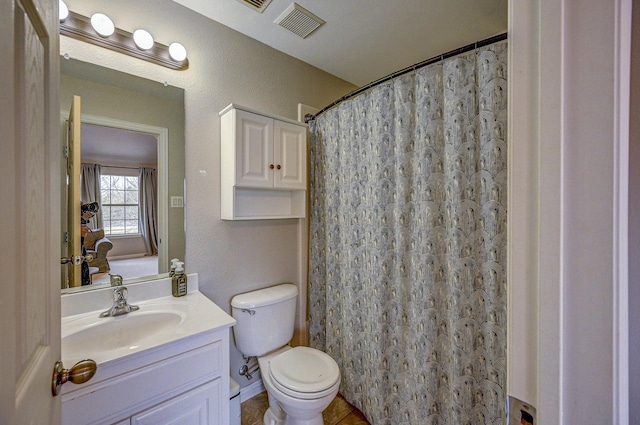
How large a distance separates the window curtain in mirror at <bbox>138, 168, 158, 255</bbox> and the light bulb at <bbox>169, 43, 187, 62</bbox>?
1.99 ft

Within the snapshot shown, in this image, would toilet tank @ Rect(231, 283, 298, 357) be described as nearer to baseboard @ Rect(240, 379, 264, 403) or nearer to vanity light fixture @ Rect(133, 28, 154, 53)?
baseboard @ Rect(240, 379, 264, 403)

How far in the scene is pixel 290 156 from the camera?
5.92ft

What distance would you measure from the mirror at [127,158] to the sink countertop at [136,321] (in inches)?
2.6

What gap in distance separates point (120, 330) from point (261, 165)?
1067 millimetres

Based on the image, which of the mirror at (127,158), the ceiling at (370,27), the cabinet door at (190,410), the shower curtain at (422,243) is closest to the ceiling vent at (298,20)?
the ceiling at (370,27)

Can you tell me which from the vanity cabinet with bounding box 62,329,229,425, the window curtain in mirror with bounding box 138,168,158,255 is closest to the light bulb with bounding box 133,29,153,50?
the window curtain in mirror with bounding box 138,168,158,255

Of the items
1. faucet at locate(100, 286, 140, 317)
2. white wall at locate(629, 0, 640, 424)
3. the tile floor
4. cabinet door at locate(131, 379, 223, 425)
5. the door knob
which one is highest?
white wall at locate(629, 0, 640, 424)

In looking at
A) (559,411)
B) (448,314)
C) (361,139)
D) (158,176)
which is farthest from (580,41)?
(158,176)

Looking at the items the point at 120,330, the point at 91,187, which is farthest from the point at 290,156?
the point at 120,330

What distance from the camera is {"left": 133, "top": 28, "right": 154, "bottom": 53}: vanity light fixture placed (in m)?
1.33

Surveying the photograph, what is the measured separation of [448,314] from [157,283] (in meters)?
1.45

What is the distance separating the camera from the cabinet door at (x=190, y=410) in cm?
100

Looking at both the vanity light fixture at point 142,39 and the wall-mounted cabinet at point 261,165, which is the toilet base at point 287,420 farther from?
the vanity light fixture at point 142,39

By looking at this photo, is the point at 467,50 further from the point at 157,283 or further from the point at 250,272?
the point at 157,283
